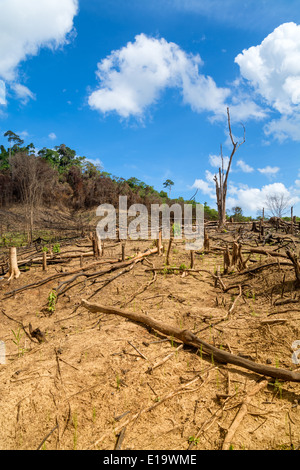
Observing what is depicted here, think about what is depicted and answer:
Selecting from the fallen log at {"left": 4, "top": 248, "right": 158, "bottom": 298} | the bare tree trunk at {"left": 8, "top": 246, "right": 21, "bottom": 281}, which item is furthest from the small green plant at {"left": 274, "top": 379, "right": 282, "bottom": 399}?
the bare tree trunk at {"left": 8, "top": 246, "right": 21, "bottom": 281}

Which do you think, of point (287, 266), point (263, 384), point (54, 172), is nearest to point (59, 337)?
point (263, 384)

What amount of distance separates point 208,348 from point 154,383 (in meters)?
0.70

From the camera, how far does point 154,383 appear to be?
8.59 feet

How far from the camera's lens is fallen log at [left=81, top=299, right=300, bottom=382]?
7.87 feet

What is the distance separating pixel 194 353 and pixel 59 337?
206cm

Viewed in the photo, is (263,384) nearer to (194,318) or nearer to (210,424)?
(210,424)

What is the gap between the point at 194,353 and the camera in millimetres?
3049

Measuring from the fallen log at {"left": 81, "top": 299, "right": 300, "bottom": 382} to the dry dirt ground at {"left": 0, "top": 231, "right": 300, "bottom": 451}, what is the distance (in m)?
0.09

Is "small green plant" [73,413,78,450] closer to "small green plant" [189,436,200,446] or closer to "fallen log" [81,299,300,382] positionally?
"small green plant" [189,436,200,446]

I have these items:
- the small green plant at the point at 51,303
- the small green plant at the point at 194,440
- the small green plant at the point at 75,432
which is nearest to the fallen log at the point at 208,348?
the small green plant at the point at 194,440

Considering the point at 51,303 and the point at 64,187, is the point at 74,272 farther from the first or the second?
the point at 64,187

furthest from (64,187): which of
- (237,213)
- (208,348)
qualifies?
(208,348)

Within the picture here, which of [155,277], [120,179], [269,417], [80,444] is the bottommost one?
[80,444]
